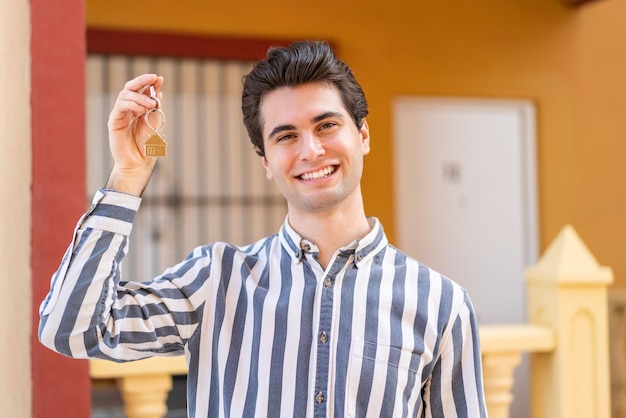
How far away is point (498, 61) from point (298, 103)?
13.5ft

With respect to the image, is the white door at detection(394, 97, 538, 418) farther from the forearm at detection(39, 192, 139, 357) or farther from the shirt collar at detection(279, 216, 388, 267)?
the forearm at detection(39, 192, 139, 357)

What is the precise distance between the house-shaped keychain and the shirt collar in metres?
0.32

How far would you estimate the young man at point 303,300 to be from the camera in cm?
150

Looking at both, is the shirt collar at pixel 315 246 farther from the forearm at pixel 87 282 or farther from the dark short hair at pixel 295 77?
the forearm at pixel 87 282

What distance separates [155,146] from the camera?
1.43 meters

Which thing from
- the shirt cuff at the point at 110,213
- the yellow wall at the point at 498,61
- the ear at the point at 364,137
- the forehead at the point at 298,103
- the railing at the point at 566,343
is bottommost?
the railing at the point at 566,343

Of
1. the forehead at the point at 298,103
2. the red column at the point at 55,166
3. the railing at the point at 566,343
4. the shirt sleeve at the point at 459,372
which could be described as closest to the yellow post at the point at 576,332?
the railing at the point at 566,343

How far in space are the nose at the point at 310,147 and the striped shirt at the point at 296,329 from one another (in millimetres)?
168

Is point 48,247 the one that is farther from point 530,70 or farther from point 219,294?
point 530,70

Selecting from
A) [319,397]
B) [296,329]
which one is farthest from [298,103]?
[319,397]

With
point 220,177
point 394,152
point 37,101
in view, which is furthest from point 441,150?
point 37,101

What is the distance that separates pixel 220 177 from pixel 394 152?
105 centimetres

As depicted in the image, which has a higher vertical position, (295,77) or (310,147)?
(295,77)

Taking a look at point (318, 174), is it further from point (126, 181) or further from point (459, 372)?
point (459, 372)
